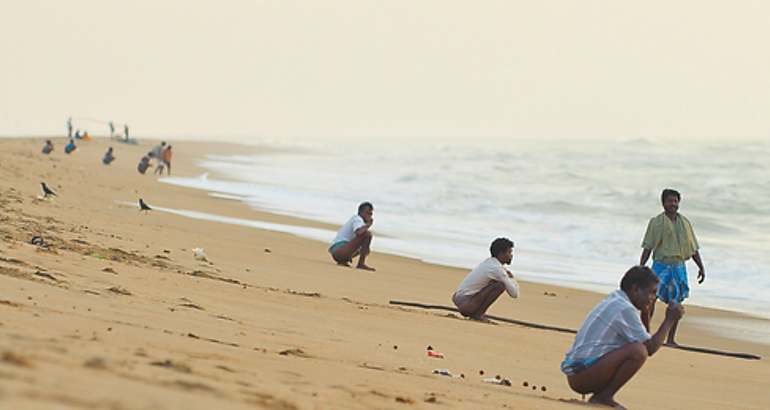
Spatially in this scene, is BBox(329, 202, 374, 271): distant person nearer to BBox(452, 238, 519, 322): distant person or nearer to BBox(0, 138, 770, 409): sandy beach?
BBox(0, 138, 770, 409): sandy beach

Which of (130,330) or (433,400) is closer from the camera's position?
(433,400)

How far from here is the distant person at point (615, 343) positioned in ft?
14.6

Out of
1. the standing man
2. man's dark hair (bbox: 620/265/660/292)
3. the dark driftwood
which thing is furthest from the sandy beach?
man's dark hair (bbox: 620/265/660/292)

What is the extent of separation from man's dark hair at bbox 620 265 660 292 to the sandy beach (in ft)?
2.71

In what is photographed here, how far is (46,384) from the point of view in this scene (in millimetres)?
2588

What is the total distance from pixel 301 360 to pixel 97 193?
1347 centimetres

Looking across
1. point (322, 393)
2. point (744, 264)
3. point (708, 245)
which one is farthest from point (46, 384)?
point (708, 245)

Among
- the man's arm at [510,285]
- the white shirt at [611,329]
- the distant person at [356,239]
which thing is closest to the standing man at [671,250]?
the man's arm at [510,285]

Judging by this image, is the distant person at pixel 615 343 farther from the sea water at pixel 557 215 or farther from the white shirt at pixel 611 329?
the sea water at pixel 557 215

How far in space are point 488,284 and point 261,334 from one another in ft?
9.79

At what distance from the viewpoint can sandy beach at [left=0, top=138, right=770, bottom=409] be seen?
3.06 m

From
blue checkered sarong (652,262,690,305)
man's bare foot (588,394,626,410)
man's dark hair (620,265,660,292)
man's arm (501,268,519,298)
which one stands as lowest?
man's bare foot (588,394,626,410)

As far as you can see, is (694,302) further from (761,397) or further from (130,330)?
(130,330)

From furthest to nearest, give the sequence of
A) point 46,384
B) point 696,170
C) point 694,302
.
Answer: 1. point 696,170
2. point 694,302
3. point 46,384
